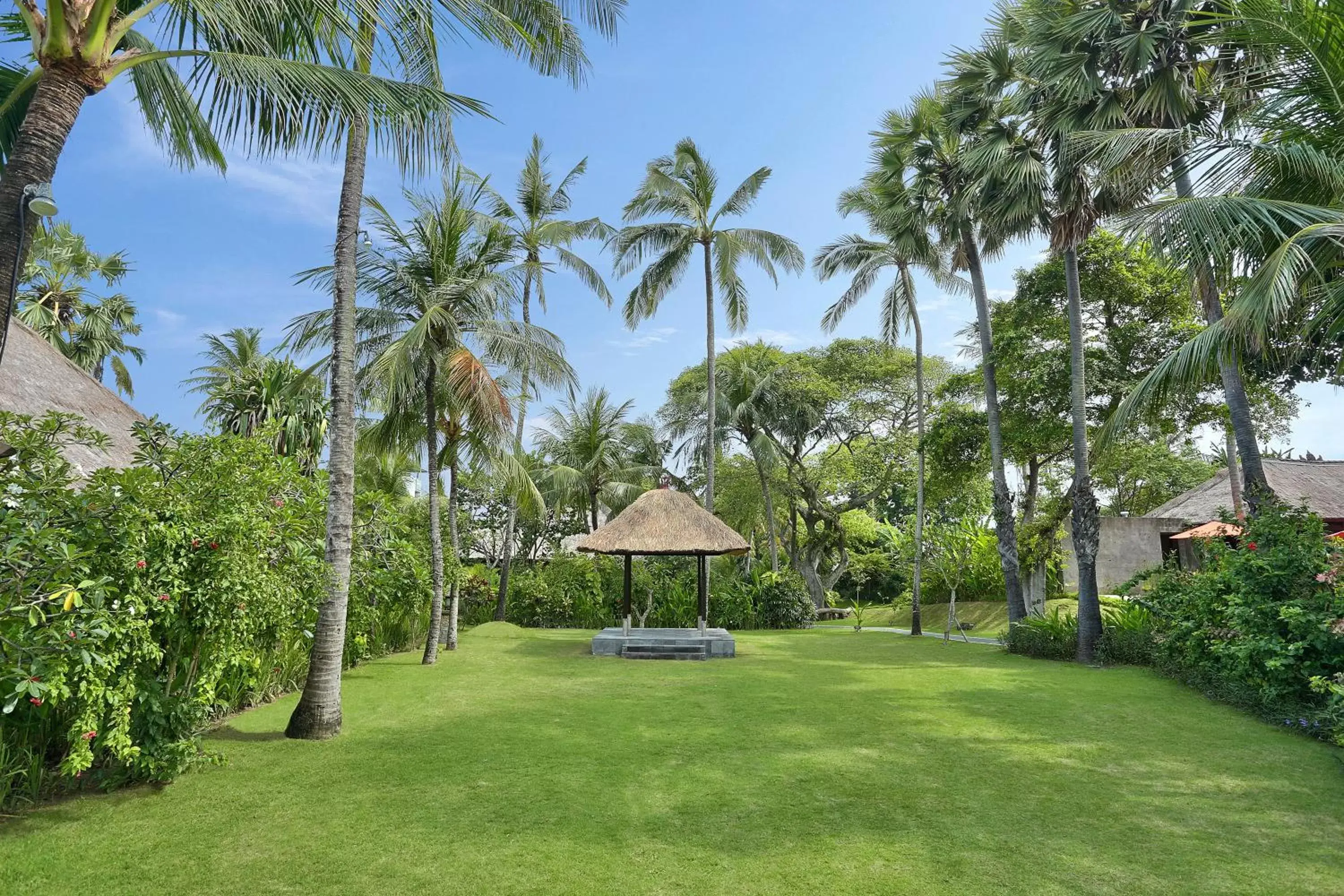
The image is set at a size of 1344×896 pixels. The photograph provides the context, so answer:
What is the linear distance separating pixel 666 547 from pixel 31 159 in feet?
36.5

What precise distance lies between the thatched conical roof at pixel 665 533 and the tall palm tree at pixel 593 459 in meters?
8.41

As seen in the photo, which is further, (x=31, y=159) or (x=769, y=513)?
(x=769, y=513)

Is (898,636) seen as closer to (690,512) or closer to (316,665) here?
(690,512)

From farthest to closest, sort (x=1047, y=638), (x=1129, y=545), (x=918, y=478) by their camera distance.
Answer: (x=1129, y=545), (x=918, y=478), (x=1047, y=638)

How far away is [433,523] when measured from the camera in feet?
38.7

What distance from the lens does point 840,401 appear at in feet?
86.1

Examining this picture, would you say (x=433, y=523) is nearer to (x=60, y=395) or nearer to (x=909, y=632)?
(x=60, y=395)

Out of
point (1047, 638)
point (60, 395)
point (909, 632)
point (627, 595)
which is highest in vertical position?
point (60, 395)

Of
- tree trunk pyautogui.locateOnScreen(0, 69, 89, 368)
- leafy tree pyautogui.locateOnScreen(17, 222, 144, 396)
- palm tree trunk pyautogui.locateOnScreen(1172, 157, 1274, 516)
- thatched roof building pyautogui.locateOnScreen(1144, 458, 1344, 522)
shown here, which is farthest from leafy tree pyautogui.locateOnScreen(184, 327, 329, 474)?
thatched roof building pyautogui.locateOnScreen(1144, 458, 1344, 522)

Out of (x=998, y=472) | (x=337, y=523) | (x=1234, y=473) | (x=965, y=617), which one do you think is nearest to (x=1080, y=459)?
(x=998, y=472)

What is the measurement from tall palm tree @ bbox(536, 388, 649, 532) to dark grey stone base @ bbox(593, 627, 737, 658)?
9535 millimetres

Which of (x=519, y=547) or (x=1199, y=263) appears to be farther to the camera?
(x=519, y=547)

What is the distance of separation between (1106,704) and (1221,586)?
2216 millimetres

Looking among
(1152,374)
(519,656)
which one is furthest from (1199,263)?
(519,656)
